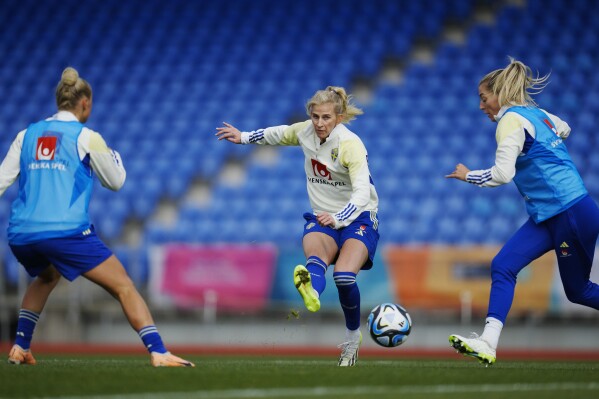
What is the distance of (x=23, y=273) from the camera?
13766 mm

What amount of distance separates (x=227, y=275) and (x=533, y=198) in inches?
287

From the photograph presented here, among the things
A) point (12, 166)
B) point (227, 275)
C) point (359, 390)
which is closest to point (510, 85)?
point (359, 390)

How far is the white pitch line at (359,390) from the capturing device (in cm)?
457

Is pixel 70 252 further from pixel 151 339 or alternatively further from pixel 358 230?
pixel 358 230

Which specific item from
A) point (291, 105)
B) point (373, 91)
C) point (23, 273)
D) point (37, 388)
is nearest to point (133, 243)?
point (23, 273)

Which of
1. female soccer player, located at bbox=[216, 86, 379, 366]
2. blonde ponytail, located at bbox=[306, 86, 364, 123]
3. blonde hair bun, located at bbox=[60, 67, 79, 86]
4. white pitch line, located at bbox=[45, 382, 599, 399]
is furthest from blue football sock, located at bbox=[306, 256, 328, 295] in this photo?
blonde hair bun, located at bbox=[60, 67, 79, 86]

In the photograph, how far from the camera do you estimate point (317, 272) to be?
6.65 meters

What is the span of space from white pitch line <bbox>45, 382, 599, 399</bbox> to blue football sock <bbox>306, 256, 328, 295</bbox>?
1.54m

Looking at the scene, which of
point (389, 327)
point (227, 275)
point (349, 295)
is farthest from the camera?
point (227, 275)

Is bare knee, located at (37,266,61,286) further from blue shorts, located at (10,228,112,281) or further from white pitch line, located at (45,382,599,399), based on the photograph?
white pitch line, located at (45,382,599,399)

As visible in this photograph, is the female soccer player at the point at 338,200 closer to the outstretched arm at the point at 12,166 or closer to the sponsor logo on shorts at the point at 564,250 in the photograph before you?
the sponsor logo on shorts at the point at 564,250

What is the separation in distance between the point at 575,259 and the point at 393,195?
28.1 feet

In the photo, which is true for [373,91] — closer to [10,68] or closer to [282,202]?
[282,202]

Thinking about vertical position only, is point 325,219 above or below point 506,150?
below
